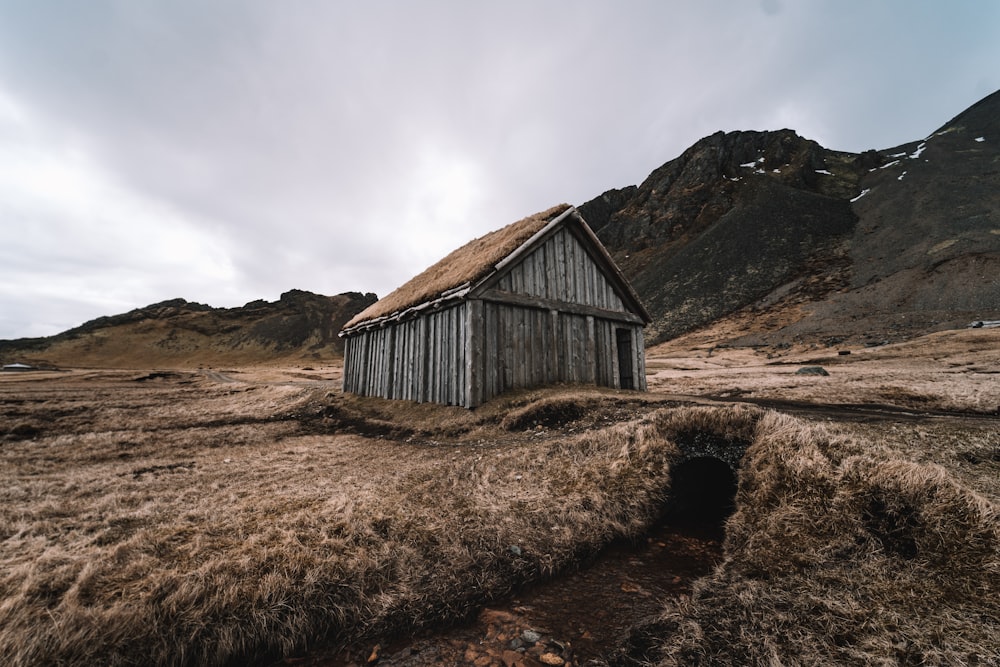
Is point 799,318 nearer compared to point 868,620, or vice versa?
point 868,620

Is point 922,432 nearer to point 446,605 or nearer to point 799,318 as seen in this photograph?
point 446,605

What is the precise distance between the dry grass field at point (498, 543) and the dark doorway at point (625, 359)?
27.6 ft

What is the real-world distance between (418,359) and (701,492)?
361 inches

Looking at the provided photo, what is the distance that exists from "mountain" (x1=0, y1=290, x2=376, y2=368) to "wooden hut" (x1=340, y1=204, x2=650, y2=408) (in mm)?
68974

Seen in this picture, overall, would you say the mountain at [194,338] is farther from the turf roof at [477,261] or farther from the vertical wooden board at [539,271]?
the vertical wooden board at [539,271]

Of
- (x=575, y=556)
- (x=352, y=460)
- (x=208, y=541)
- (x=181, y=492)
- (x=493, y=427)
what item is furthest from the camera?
(x=493, y=427)

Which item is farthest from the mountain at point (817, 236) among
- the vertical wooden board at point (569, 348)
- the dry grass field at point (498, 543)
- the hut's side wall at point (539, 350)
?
the dry grass field at point (498, 543)

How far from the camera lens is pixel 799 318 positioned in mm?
41312

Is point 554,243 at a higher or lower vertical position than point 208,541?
higher

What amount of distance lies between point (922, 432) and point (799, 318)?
4474 cm

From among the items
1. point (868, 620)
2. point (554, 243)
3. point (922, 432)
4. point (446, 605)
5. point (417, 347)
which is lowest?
point (446, 605)

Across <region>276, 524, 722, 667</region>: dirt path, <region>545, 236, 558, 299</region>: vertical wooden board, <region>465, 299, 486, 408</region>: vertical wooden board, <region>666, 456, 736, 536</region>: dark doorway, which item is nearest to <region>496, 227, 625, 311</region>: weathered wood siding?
<region>545, 236, 558, 299</region>: vertical wooden board

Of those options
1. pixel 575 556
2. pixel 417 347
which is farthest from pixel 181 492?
pixel 417 347

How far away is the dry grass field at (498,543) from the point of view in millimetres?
2268
